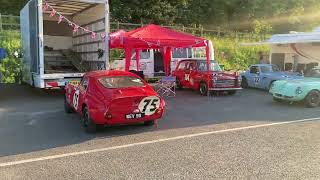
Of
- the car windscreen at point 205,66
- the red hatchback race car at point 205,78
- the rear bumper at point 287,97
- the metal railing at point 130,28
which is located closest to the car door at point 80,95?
the red hatchback race car at point 205,78

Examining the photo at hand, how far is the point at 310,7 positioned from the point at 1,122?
47.5 m

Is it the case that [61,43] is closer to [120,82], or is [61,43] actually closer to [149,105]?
[120,82]

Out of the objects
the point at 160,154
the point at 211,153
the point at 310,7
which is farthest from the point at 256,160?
the point at 310,7

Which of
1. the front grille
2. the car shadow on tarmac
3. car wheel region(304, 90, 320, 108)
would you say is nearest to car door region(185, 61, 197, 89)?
the car shadow on tarmac

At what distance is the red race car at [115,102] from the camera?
8.30m

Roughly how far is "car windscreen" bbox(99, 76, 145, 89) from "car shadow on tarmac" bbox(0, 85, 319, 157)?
100cm

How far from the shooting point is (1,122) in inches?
390

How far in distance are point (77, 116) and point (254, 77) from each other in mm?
9577

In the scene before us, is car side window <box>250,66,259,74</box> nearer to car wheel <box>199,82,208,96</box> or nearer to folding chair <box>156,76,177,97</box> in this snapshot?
car wheel <box>199,82,208,96</box>

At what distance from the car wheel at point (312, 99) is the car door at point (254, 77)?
16.2ft

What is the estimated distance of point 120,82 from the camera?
916 cm

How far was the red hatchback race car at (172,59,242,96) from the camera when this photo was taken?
1504cm

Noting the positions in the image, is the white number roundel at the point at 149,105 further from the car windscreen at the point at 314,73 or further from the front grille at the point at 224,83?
the car windscreen at the point at 314,73

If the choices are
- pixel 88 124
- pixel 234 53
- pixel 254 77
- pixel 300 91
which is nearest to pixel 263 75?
pixel 254 77
